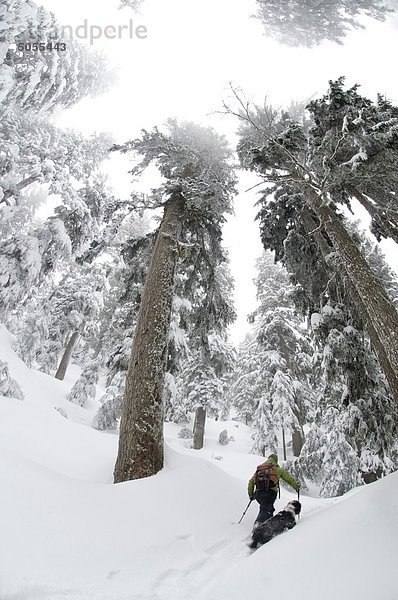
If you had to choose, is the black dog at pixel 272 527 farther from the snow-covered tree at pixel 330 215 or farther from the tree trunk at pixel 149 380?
the snow-covered tree at pixel 330 215

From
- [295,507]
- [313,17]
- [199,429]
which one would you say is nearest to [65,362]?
[199,429]

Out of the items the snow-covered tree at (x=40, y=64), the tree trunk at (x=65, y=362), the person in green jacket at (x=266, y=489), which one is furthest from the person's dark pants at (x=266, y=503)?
the tree trunk at (x=65, y=362)

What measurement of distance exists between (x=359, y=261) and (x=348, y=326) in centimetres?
176

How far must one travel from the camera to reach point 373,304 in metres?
5.69

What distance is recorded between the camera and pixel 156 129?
9.72m

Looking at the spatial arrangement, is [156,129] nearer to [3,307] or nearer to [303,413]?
[3,307]

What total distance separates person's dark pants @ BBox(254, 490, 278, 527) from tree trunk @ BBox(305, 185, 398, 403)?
2649 millimetres

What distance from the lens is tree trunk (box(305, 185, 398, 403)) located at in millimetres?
5269

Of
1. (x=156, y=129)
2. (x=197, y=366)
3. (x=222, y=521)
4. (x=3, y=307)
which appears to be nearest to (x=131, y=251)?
(x=156, y=129)

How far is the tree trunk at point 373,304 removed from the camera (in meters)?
5.27

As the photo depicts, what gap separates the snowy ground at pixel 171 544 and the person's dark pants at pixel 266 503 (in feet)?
1.04

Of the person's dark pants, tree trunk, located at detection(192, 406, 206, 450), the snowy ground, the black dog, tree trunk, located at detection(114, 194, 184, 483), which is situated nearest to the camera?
the snowy ground

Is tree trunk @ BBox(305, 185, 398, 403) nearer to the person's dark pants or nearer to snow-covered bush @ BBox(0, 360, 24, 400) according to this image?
the person's dark pants

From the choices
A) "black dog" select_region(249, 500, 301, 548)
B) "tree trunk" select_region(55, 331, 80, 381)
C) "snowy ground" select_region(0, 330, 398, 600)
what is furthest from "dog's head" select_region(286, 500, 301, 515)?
"tree trunk" select_region(55, 331, 80, 381)
